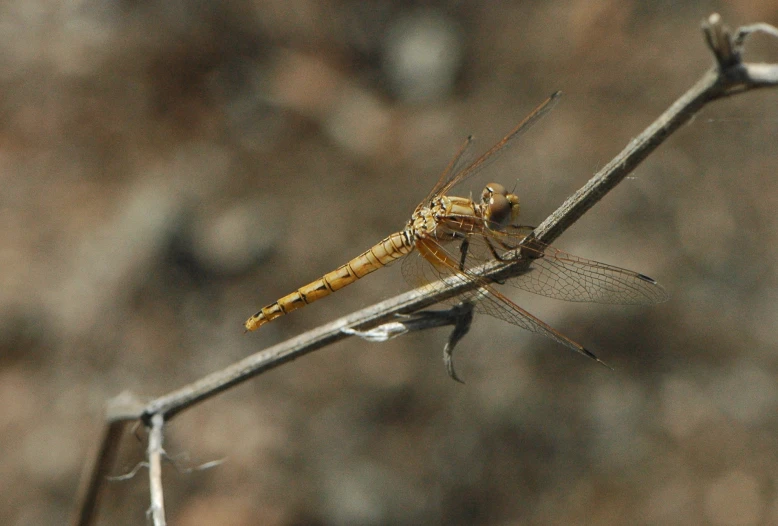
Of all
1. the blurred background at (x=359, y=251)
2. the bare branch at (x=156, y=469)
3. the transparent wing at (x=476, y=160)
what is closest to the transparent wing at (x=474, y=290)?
the transparent wing at (x=476, y=160)

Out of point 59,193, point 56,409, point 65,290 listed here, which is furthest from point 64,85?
point 56,409

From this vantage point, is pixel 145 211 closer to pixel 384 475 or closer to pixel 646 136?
pixel 384 475

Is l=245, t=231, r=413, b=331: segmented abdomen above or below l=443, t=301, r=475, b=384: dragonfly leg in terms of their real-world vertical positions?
above

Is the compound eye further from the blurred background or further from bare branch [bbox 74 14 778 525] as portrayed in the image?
the blurred background

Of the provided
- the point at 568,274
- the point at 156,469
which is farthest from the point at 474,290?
the point at 156,469

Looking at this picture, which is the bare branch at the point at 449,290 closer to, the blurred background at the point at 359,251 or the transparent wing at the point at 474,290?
the transparent wing at the point at 474,290

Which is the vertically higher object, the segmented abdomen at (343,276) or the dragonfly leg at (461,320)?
the segmented abdomen at (343,276)

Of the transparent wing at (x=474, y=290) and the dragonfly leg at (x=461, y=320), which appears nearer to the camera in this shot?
the dragonfly leg at (x=461, y=320)

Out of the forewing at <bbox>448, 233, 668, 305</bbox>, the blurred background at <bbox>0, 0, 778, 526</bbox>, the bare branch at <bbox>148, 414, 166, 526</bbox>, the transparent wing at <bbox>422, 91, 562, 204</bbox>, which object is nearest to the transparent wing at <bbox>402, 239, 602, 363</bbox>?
the forewing at <bbox>448, 233, 668, 305</bbox>
